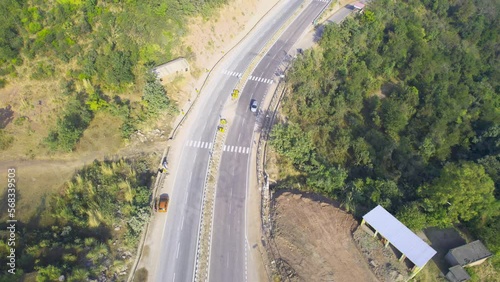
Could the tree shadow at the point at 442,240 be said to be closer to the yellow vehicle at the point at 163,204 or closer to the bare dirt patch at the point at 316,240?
the bare dirt patch at the point at 316,240

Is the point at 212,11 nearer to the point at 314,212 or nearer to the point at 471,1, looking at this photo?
the point at 314,212

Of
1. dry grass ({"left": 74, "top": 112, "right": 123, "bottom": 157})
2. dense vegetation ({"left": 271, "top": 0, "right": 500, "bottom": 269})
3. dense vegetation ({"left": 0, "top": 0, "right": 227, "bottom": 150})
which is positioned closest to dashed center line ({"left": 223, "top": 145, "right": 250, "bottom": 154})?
dense vegetation ({"left": 271, "top": 0, "right": 500, "bottom": 269})

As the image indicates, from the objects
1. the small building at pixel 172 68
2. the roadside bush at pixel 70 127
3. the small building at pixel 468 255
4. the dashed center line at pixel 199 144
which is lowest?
the small building at pixel 468 255

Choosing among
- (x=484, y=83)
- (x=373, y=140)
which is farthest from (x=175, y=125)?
(x=484, y=83)

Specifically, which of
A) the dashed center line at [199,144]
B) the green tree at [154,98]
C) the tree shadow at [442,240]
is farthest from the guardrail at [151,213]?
the tree shadow at [442,240]

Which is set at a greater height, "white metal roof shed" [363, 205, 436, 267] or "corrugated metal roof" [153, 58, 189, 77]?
"corrugated metal roof" [153, 58, 189, 77]

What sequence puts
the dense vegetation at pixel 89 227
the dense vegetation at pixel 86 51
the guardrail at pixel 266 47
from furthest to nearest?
the guardrail at pixel 266 47
the dense vegetation at pixel 86 51
the dense vegetation at pixel 89 227

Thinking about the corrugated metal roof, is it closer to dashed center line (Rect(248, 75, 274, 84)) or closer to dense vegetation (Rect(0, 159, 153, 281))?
dashed center line (Rect(248, 75, 274, 84))
